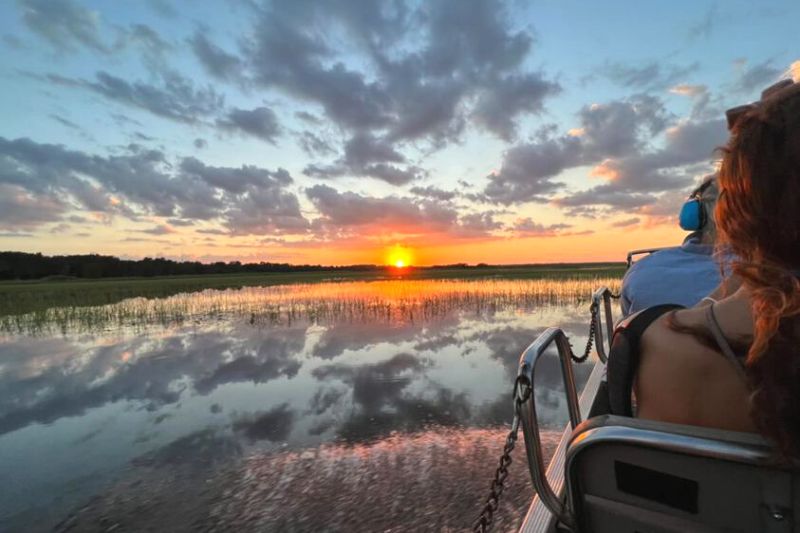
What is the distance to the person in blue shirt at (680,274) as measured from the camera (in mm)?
2328

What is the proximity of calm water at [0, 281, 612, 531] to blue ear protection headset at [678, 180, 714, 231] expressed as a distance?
2487 millimetres

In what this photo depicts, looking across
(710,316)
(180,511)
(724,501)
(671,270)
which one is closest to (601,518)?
(724,501)

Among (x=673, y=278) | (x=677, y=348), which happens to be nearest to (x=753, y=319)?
(x=677, y=348)

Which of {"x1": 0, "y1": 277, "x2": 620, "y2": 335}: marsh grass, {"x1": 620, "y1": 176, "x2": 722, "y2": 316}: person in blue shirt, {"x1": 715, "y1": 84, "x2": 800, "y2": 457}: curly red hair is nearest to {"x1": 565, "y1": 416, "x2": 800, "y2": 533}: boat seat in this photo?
{"x1": 715, "y1": 84, "x2": 800, "y2": 457}: curly red hair

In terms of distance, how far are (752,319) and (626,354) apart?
337 mm

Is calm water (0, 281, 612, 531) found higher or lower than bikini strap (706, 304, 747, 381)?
lower

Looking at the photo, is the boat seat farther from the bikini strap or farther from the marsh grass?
the marsh grass

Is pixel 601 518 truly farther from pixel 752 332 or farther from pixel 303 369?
pixel 303 369

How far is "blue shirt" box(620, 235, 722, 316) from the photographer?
2324mm

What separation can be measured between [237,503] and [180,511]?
1.49ft

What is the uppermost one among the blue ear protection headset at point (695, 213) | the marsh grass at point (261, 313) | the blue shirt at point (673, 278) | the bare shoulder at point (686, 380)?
the blue ear protection headset at point (695, 213)

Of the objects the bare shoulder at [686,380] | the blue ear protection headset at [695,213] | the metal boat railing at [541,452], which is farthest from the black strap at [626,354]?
the blue ear protection headset at [695,213]

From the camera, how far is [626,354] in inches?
52.6

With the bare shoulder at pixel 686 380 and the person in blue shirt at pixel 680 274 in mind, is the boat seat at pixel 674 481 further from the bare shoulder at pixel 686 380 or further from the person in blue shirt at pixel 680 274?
the person in blue shirt at pixel 680 274
